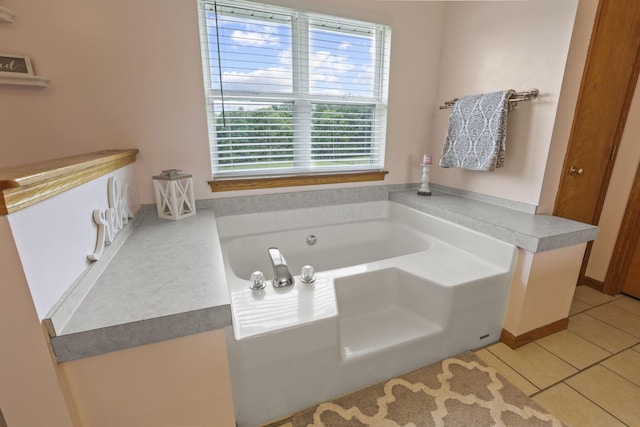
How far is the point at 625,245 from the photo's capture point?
6.74ft

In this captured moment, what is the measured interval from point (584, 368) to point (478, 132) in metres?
1.39

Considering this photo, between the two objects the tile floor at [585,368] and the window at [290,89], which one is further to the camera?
the window at [290,89]

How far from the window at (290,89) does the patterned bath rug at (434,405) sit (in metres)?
1.44

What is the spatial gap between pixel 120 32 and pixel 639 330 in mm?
3358

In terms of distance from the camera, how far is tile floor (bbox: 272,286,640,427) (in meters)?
1.23

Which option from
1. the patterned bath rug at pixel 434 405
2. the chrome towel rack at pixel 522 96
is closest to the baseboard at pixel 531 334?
the patterned bath rug at pixel 434 405

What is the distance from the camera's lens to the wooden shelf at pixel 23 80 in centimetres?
134

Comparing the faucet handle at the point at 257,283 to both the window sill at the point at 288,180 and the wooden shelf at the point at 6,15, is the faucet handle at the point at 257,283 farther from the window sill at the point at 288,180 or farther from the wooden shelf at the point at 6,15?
the wooden shelf at the point at 6,15

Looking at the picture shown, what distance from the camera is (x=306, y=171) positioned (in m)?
2.18

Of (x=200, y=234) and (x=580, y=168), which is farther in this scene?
(x=580, y=168)

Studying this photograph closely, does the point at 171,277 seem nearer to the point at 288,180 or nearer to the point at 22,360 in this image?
the point at 22,360

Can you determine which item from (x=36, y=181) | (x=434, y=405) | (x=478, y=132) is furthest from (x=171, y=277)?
(x=478, y=132)

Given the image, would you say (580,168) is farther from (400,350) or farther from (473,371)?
(400,350)

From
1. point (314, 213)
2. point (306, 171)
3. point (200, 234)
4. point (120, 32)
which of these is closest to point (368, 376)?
point (200, 234)
